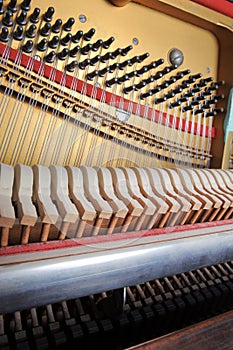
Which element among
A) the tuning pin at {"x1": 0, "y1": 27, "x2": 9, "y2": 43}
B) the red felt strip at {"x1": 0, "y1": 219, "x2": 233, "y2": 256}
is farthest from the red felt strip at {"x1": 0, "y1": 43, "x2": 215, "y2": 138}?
the red felt strip at {"x1": 0, "y1": 219, "x2": 233, "y2": 256}

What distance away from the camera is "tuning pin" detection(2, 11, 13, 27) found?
171 centimetres

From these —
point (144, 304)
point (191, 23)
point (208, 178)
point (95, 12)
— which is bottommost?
point (144, 304)

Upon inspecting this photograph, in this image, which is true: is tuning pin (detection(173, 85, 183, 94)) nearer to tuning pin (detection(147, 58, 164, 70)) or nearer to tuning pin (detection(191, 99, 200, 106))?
tuning pin (detection(191, 99, 200, 106))

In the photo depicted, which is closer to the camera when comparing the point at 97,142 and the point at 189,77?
the point at 97,142

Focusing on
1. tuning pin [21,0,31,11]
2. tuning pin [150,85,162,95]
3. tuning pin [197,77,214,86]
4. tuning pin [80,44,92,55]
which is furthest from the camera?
tuning pin [197,77,214,86]

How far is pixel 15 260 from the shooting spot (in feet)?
3.56

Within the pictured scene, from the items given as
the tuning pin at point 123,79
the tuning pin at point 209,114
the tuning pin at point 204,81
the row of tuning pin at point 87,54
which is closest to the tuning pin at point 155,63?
the row of tuning pin at point 87,54

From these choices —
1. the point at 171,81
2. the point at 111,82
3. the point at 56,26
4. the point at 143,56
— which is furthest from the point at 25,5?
the point at 171,81

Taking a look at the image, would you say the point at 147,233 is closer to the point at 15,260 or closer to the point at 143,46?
the point at 15,260

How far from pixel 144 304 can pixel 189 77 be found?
1.79 meters

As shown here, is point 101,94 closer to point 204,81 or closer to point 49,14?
point 49,14

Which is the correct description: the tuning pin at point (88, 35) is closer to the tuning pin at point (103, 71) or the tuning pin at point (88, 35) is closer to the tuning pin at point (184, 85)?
the tuning pin at point (103, 71)

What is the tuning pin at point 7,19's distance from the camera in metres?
1.71

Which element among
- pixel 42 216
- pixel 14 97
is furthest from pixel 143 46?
pixel 42 216
